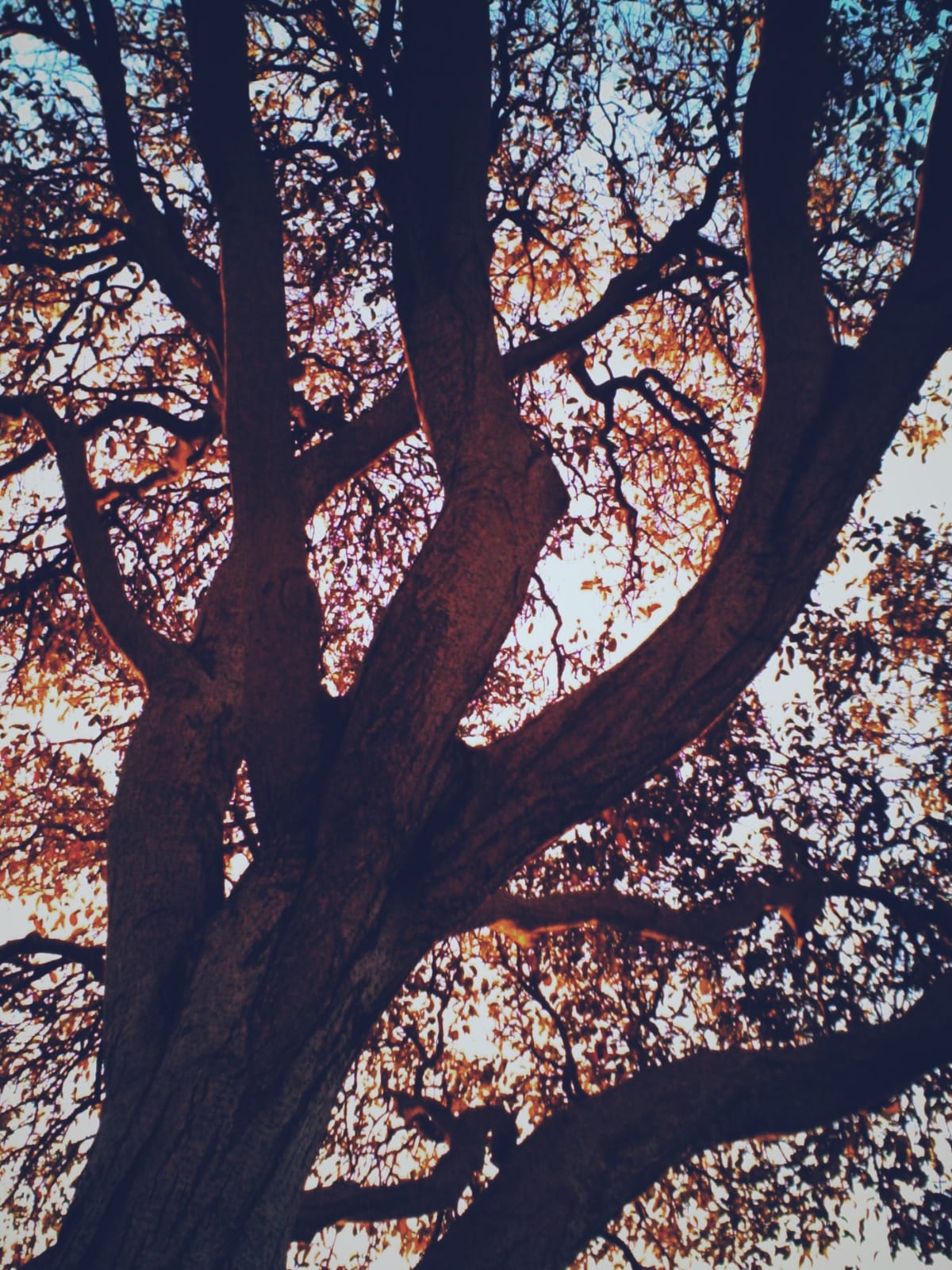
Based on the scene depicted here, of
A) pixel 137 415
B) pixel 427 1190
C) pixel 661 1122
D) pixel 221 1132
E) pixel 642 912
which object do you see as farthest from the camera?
pixel 137 415

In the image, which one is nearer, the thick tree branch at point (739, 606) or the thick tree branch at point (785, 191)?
the thick tree branch at point (739, 606)

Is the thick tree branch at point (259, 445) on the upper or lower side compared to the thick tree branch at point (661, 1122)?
upper

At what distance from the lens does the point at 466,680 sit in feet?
11.7

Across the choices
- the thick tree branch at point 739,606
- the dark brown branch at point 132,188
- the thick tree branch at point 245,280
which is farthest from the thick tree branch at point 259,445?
the dark brown branch at point 132,188

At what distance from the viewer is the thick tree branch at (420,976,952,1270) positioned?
3.46 metres

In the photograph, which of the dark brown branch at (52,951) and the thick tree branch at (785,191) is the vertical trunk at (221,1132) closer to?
the thick tree branch at (785,191)

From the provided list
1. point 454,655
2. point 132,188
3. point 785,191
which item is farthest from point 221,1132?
point 132,188

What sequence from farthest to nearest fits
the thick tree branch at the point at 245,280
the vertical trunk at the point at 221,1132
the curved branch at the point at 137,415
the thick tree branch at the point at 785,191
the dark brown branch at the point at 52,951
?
the curved branch at the point at 137,415 < the dark brown branch at the point at 52,951 < the thick tree branch at the point at 245,280 < the thick tree branch at the point at 785,191 < the vertical trunk at the point at 221,1132

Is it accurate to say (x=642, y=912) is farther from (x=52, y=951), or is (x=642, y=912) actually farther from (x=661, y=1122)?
(x=52, y=951)

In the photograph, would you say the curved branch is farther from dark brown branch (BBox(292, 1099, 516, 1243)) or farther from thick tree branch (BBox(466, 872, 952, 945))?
dark brown branch (BBox(292, 1099, 516, 1243))

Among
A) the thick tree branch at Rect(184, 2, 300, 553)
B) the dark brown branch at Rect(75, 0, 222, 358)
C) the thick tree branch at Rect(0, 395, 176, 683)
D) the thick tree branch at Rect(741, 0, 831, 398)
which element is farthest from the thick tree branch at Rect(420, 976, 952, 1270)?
the dark brown branch at Rect(75, 0, 222, 358)

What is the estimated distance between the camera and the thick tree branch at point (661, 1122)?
136 inches

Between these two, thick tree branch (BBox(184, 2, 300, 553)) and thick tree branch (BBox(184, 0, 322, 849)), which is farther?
thick tree branch (BBox(184, 2, 300, 553))

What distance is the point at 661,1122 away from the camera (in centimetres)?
380
